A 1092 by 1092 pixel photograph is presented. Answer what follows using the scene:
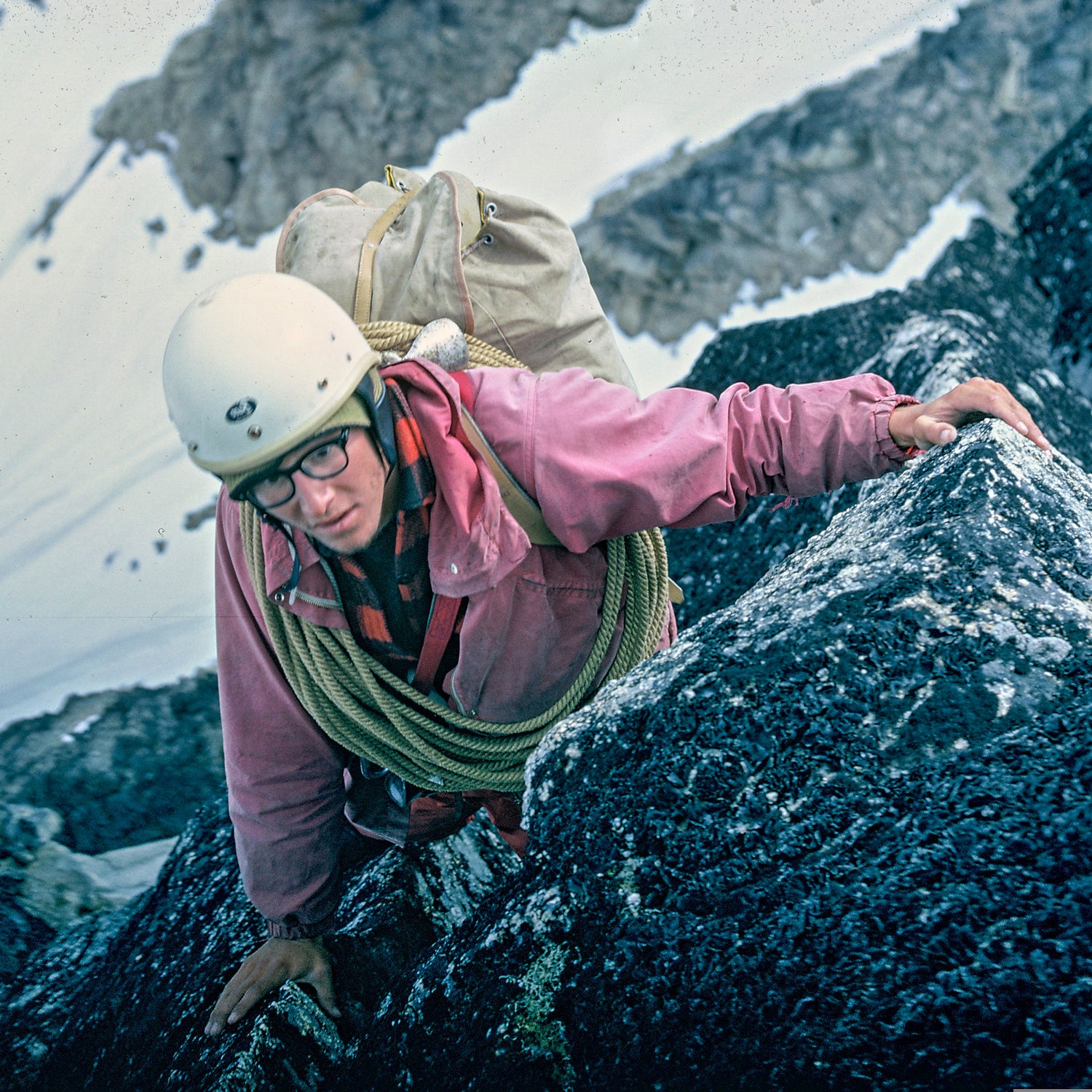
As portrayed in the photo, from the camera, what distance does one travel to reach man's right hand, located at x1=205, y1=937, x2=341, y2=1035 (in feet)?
4.63

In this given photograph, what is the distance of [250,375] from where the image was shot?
1.04 meters

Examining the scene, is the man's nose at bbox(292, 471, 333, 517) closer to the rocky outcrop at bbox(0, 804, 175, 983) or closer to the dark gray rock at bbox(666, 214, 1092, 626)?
the dark gray rock at bbox(666, 214, 1092, 626)

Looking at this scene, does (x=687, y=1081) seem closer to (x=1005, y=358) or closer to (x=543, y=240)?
(x=543, y=240)

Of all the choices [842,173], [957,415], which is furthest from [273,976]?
[842,173]

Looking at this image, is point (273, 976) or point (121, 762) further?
point (121, 762)

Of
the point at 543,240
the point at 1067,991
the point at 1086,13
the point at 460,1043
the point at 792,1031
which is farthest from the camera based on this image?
the point at 1086,13

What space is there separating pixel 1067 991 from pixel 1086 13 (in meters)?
5.99

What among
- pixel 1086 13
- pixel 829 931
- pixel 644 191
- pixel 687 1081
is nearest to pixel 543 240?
pixel 829 931

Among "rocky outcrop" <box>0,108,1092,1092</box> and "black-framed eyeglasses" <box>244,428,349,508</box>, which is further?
"black-framed eyeglasses" <box>244,428,349,508</box>

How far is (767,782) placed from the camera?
92 centimetres

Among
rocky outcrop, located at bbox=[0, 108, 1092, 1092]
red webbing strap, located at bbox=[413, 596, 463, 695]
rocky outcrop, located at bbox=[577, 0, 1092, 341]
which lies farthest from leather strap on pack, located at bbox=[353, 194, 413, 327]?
rocky outcrop, located at bbox=[577, 0, 1092, 341]

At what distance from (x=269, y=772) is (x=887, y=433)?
1.11 m

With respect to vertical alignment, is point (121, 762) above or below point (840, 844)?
below

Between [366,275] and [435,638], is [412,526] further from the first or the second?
[366,275]
